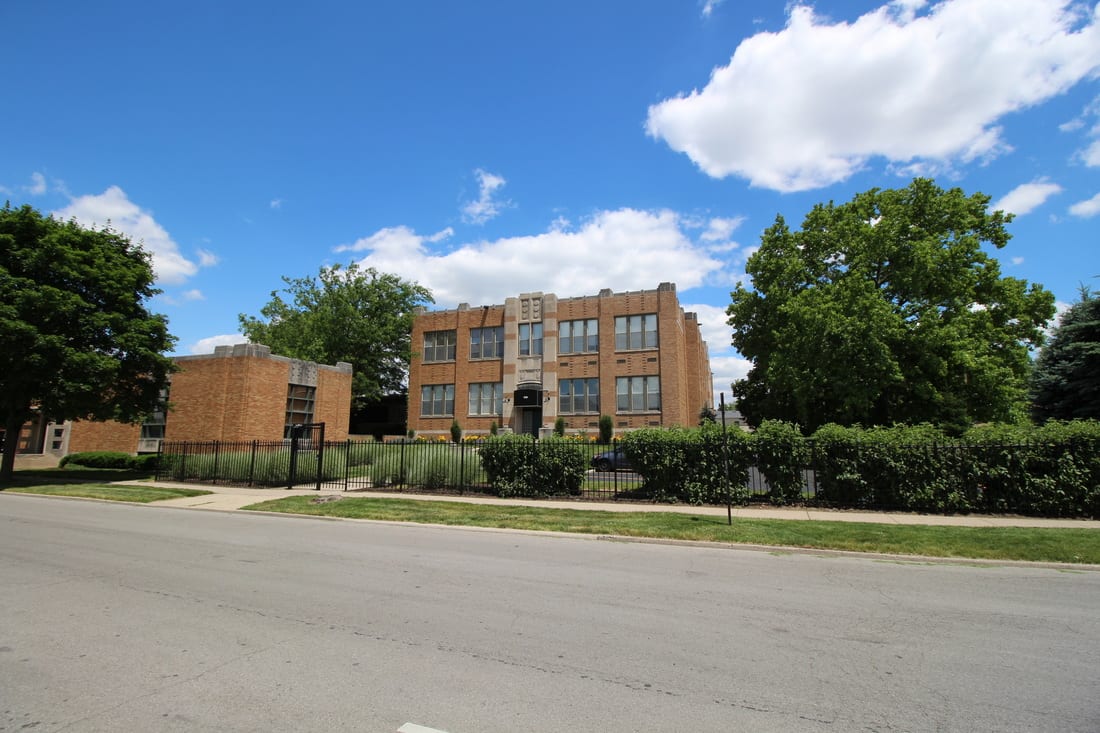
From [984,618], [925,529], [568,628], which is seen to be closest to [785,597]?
[984,618]

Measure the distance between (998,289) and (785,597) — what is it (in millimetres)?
27155

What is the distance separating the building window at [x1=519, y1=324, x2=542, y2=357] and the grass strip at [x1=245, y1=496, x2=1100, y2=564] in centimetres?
2594

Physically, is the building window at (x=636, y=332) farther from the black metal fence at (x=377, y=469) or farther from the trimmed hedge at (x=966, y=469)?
the trimmed hedge at (x=966, y=469)

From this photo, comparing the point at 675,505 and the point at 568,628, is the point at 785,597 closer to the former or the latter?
the point at 568,628

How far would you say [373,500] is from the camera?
53.6 feet

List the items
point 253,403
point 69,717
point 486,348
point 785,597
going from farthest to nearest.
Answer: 1. point 486,348
2. point 253,403
3. point 785,597
4. point 69,717

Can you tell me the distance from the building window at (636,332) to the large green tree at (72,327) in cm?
2504

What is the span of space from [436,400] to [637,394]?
49.1 ft

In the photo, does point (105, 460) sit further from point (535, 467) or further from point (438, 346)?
point (535, 467)

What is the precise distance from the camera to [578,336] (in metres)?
40.3

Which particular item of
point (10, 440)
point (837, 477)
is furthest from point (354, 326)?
point (837, 477)

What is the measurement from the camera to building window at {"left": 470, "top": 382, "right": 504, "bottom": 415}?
4134 centimetres

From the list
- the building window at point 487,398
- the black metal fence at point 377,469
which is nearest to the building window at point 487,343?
the building window at point 487,398

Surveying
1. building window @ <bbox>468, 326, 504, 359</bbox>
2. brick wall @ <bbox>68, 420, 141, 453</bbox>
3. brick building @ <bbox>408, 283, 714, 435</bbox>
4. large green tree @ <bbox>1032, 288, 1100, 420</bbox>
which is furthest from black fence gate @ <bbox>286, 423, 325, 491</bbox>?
large green tree @ <bbox>1032, 288, 1100, 420</bbox>
